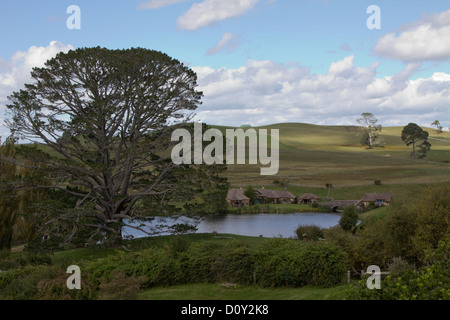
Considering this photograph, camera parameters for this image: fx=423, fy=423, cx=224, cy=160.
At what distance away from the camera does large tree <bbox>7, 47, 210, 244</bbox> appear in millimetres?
29125

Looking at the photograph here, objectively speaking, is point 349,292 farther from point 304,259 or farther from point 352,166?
point 352,166

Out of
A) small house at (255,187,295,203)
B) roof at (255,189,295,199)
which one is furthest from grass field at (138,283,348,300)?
roof at (255,189,295,199)

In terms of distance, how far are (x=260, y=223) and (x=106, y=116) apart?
32463mm

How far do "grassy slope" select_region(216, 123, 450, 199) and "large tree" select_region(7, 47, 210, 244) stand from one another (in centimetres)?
4611

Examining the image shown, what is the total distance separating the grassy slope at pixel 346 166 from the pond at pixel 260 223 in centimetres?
1760

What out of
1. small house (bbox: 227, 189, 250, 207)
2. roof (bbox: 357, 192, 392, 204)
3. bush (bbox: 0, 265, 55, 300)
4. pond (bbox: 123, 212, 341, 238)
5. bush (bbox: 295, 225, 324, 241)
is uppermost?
bush (bbox: 0, 265, 55, 300)

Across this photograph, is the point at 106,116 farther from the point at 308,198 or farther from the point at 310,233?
the point at 308,198

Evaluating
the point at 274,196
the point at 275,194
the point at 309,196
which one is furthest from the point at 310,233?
the point at 275,194

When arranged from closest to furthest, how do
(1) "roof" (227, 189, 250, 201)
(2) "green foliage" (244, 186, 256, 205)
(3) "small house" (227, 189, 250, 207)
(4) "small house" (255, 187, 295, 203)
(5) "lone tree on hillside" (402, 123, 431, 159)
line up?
(3) "small house" (227, 189, 250, 207) → (1) "roof" (227, 189, 250, 201) → (2) "green foliage" (244, 186, 256, 205) → (4) "small house" (255, 187, 295, 203) → (5) "lone tree on hillside" (402, 123, 431, 159)

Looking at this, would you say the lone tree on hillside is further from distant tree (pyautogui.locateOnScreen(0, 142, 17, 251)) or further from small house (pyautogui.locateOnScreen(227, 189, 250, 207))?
distant tree (pyautogui.locateOnScreen(0, 142, 17, 251))

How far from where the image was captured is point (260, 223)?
5734 centimetres
